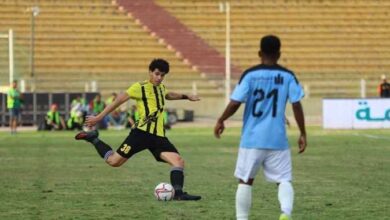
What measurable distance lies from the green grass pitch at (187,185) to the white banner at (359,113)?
10198 mm

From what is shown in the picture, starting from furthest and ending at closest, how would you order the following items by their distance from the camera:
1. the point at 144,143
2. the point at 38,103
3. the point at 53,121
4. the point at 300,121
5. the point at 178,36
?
1. the point at 178,36
2. the point at 38,103
3. the point at 53,121
4. the point at 144,143
5. the point at 300,121

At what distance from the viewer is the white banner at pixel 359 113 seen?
125 feet

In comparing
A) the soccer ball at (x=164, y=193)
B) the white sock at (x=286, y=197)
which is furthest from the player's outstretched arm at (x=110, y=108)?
the white sock at (x=286, y=197)

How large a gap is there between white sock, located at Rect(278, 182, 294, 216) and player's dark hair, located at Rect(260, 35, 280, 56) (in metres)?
1.21

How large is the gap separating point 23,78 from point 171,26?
387 inches

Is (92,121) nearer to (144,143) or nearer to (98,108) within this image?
(144,143)

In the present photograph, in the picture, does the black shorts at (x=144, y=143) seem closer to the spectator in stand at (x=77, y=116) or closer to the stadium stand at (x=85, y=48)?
the spectator in stand at (x=77, y=116)

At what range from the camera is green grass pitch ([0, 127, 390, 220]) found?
39.7 ft

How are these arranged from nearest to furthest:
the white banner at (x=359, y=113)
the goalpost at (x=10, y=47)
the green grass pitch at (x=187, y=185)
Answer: the green grass pitch at (x=187, y=185) → the goalpost at (x=10, y=47) → the white banner at (x=359, y=113)

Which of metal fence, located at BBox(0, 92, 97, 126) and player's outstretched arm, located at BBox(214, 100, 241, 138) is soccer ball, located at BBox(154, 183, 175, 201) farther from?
metal fence, located at BBox(0, 92, 97, 126)

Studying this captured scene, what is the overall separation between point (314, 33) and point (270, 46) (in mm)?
48181

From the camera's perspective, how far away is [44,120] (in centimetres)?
4203

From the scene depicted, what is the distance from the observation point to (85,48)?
54062mm

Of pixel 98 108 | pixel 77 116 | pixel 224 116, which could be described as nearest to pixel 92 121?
pixel 224 116
